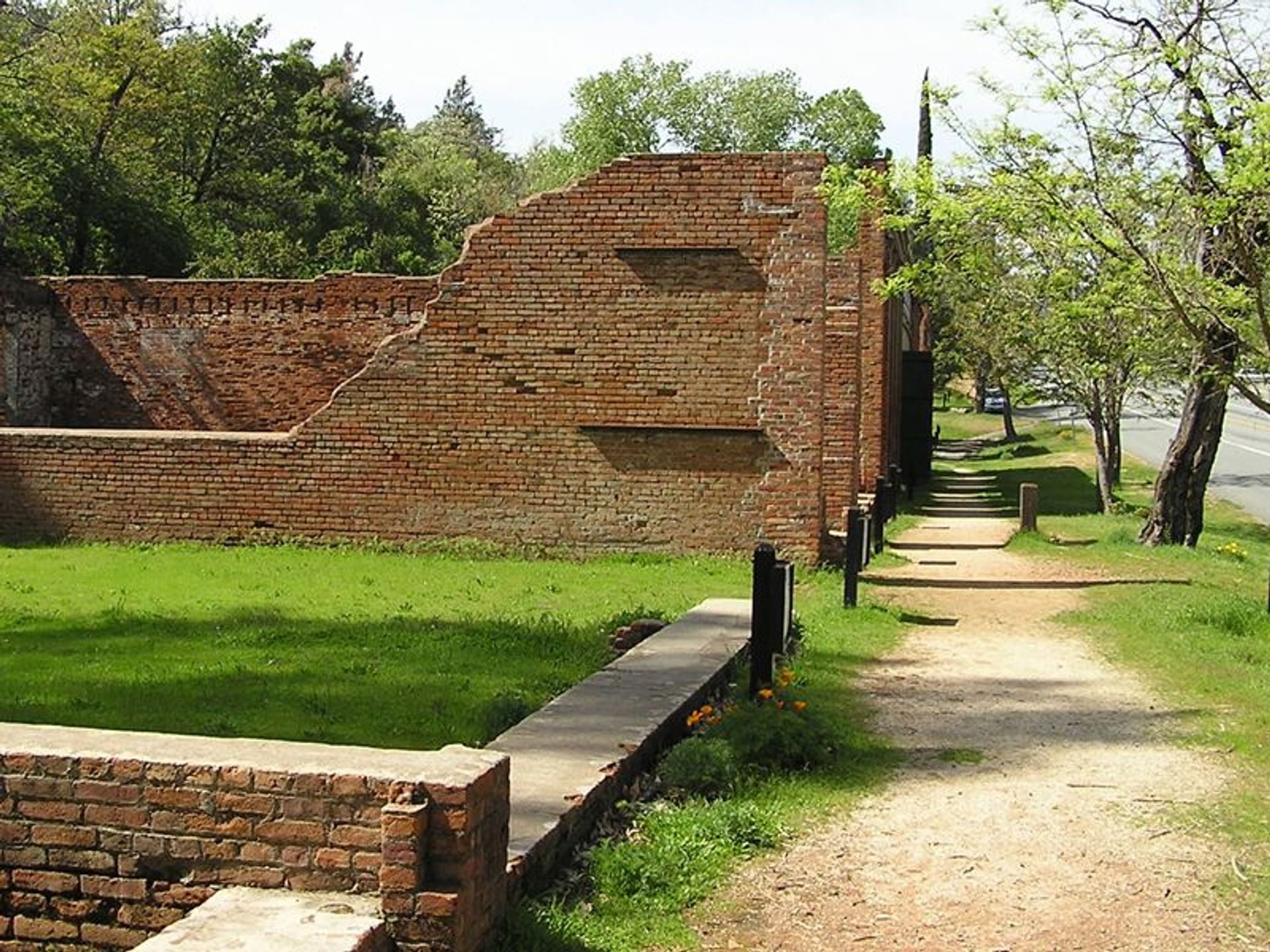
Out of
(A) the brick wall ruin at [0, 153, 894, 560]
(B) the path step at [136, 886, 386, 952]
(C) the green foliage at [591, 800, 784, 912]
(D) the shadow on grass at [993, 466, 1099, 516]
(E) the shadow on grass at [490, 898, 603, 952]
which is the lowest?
(D) the shadow on grass at [993, 466, 1099, 516]

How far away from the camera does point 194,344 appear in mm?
21406

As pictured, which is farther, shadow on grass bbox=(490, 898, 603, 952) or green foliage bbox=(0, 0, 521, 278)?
green foliage bbox=(0, 0, 521, 278)

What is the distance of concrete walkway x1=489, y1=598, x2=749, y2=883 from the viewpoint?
5.75m

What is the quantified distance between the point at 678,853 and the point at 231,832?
6.52 feet

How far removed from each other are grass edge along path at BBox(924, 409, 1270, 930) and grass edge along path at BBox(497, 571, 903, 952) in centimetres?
172

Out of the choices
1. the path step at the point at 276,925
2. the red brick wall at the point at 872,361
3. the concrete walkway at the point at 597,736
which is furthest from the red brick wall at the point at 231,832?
the red brick wall at the point at 872,361

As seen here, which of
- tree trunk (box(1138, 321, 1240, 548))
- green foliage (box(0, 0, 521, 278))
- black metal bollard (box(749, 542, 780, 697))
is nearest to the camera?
black metal bollard (box(749, 542, 780, 697))

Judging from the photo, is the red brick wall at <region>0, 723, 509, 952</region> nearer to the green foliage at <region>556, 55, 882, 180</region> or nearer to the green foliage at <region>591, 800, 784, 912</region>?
the green foliage at <region>591, 800, 784, 912</region>

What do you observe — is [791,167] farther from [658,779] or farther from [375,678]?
[658,779]

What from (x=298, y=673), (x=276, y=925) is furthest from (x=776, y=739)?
(x=276, y=925)

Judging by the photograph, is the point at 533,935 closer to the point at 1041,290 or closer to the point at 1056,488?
the point at 1041,290

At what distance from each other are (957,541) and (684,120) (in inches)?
1740

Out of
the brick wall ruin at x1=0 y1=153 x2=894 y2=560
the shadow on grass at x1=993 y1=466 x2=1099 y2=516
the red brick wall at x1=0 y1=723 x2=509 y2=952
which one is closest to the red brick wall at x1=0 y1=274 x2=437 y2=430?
the brick wall ruin at x1=0 y1=153 x2=894 y2=560

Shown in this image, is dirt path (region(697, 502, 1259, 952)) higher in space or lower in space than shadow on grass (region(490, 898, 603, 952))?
lower
